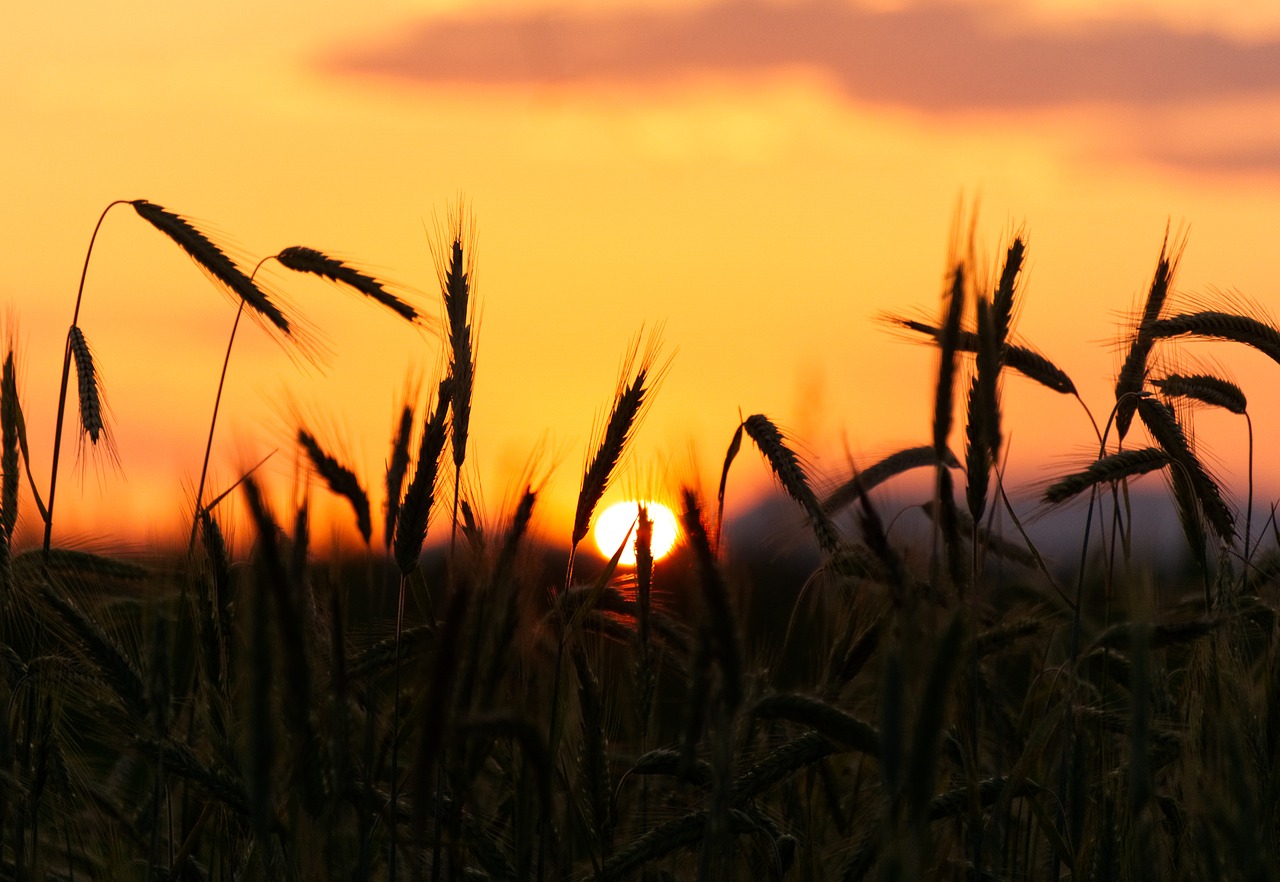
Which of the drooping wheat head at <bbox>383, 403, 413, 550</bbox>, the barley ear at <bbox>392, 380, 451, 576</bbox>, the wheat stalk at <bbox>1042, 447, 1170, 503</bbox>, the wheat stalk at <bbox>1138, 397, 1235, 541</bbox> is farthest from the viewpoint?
the wheat stalk at <bbox>1138, 397, 1235, 541</bbox>

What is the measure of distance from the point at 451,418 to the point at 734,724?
4.03 ft

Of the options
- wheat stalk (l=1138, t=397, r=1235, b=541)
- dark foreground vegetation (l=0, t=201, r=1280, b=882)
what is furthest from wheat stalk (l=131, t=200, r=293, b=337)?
wheat stalk (l=1138, t=397, r=1235, b=541)

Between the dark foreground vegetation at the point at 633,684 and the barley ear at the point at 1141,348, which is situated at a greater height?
the barley ear at the point at 1141,348

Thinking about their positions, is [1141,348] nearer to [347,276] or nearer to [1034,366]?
[1034,366]

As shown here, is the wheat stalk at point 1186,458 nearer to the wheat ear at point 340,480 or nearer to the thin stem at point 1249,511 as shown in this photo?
the thin stem at point 1249,511

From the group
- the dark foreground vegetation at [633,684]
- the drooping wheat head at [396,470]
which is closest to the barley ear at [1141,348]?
the dark foreground vegetation at [633,684]

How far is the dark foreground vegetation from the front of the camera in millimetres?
2486

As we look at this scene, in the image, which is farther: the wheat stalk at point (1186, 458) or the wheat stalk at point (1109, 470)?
the wheat stalk at point (1186, 458)

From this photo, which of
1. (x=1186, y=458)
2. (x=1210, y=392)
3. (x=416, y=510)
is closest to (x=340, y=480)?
(x=416, y=510)

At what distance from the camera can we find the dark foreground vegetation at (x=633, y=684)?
2.49m

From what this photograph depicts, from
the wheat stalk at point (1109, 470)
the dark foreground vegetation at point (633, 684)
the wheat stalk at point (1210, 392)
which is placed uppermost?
the wheat stalk at point (1210, 392)

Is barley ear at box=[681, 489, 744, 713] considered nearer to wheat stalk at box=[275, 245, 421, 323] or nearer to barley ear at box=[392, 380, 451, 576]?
barley ear at box=[392, 380, 451, 576]

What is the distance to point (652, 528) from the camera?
3379 mm

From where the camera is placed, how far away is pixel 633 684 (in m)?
3.78
